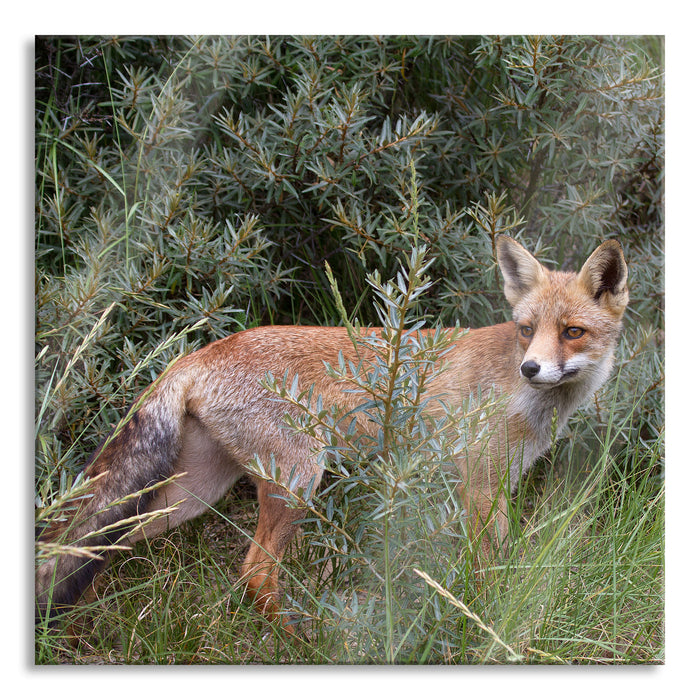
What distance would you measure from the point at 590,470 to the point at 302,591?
132cm

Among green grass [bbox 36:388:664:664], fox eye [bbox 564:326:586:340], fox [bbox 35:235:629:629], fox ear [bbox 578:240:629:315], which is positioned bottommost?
green grass [bbox 36:388:664:664]

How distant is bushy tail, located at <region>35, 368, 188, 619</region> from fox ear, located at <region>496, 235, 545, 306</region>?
148 cm

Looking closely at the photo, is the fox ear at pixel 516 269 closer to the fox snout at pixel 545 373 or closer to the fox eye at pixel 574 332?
the fox eye at pixel 574 332

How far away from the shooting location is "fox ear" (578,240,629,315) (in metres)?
2.84

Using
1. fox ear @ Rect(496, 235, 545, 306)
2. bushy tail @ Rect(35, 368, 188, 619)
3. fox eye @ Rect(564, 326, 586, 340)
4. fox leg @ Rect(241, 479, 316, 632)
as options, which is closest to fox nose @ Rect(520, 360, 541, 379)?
fox eye @ Rect(564, 326, 586, 340)

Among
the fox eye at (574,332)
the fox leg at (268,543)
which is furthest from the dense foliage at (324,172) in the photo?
the fox leg at (268,543)

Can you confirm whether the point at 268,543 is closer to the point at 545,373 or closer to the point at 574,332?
the point at 545,373

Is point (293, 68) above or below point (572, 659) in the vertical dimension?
above

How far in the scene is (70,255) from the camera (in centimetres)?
292

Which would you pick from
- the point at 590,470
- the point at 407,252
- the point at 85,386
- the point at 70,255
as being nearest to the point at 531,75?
the point at 407,252

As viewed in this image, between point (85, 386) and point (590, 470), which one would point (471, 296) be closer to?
point (590, 470)

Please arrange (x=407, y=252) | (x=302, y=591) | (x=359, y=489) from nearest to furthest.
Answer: (x=359, y=489) → (x=302, y=591) → (x=407, y=252)

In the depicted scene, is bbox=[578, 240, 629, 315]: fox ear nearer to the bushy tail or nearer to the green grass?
the green grass

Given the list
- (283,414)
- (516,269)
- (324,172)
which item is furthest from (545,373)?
(324,172)
